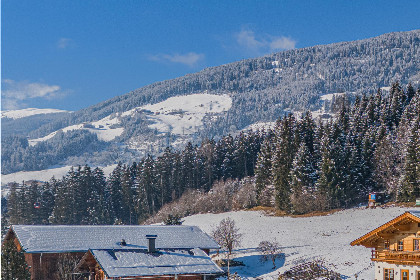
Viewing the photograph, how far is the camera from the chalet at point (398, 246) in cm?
2869

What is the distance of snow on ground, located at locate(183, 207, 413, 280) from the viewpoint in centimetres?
4769

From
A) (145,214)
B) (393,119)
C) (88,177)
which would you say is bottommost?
(145,214)

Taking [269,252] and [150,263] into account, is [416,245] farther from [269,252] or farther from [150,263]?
[269,252]

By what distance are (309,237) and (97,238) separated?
2681 centimetres

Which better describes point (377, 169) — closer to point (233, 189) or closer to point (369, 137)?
point (369, 137)

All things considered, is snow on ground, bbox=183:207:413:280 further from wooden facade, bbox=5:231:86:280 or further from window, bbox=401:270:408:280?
wooden facade, bbox=5:231:86:280

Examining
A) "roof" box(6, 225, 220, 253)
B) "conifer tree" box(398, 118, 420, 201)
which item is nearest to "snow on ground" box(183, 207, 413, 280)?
"conifer tree" box(398, 118, 420, 201)

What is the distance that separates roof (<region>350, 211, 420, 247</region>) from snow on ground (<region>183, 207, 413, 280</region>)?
11300 millimetres

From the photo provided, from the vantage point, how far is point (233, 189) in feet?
321

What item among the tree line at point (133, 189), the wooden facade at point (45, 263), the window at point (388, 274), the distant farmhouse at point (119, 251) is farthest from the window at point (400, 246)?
the tree line at point (133, 189)

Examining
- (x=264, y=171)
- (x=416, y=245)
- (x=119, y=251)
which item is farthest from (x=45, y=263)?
(x=264, y=171)

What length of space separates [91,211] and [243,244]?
49.9m

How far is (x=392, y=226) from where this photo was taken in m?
29.8

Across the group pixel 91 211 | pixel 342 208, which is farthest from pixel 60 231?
pixel 91 211
